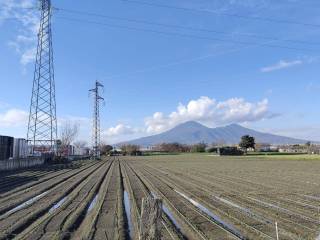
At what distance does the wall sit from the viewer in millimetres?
45531

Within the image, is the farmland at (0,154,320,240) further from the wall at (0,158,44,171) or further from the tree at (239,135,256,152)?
the tree at (239,135,256,152)

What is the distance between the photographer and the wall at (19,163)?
45.5 meters

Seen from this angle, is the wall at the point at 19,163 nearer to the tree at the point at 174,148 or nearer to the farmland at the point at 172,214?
the farmland at the point at 172,214

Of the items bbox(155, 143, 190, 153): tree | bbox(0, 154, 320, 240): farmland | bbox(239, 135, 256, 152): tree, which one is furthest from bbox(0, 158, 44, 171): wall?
bbox(155, 143, 190, 153): tree

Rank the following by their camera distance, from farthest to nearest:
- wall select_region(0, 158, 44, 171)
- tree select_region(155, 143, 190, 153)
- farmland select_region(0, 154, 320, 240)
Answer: tree select_region(155, 143, 190, 153) < wall select_region(0, 158, 44, 171) < farmland select_region(0, 154, 320, 240)

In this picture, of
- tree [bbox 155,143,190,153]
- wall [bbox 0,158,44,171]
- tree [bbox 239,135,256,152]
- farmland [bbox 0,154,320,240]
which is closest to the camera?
farmland [bbox 0,154,320,240]

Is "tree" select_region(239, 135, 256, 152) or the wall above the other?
"tree" select_region(239, 135, 256, 152)

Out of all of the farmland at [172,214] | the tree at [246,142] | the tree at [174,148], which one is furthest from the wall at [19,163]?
the tree at [174,148]

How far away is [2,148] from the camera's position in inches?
2010

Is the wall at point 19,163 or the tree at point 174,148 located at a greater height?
the tree at point 174,148

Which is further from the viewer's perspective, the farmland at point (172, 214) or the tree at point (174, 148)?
the tree at point (174, 148)

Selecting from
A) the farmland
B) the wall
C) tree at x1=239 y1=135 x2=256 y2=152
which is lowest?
the farmland

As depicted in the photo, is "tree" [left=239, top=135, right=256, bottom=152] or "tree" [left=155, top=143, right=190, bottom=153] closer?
"tree" [left=239, top=135, right=256, bottom=152]

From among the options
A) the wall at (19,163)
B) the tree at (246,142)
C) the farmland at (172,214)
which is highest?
the tree at (246,142)
